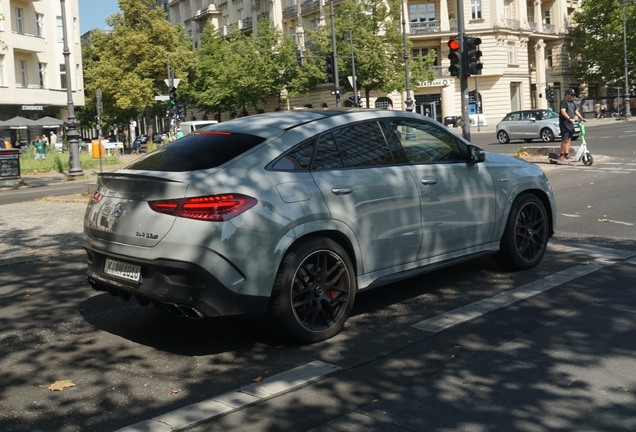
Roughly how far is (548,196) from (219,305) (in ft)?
12.9

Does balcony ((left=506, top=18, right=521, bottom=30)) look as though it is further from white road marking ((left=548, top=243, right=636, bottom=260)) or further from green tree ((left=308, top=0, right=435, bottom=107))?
white road marking ((left=548, top=243, right=636, bottom=260))

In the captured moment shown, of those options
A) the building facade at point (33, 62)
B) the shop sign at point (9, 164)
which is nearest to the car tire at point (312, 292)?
the shop sign at point (9, 164)

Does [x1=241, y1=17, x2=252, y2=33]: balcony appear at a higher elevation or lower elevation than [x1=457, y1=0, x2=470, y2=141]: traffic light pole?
higher

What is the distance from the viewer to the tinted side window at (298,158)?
5.34 meters

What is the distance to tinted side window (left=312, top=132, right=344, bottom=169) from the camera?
5.57 meters

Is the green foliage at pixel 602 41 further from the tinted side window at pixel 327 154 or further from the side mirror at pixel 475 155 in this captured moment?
the tinted side window at pixel 327 154

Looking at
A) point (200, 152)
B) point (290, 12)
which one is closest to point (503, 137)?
point (200, 152)

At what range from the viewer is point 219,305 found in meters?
4.89

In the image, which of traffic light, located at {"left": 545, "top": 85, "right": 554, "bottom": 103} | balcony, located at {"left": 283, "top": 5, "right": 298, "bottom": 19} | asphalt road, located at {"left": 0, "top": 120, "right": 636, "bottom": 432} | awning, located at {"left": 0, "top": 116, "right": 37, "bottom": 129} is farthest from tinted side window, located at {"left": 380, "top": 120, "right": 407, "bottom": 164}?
balcony, located at {"left": 283, "top": 5, "right": 298, "bottom": 19}

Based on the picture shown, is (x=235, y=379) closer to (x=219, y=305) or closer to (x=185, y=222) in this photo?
(x=219, y=305)

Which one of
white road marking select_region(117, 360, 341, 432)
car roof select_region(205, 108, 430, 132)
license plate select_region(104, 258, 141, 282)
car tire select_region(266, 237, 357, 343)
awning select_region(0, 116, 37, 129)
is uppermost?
awning select_region(0, 116, 37, 129)

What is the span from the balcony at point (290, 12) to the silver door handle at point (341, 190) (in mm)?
69400

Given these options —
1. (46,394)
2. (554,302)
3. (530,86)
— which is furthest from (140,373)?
(530,86)

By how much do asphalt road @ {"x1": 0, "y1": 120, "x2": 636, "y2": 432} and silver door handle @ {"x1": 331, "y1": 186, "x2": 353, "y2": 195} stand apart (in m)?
1.02
